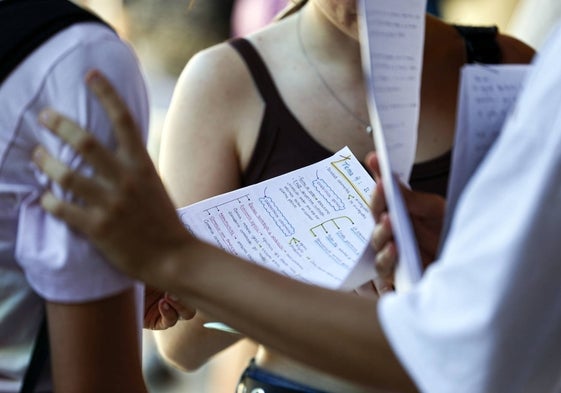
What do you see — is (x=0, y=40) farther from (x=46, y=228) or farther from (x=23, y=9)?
(x=46, y=228)

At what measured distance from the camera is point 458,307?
0.73m

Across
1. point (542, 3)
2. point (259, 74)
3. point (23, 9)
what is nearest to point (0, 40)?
point (23, 9)

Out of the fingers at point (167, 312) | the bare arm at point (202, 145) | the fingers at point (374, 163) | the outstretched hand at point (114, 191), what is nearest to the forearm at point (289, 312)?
the outstretched hand at point (114, 191)

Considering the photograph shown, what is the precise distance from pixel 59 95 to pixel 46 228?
0.12m

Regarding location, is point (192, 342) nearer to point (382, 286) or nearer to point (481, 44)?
point (382, 286)

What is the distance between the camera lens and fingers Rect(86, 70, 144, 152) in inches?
30.1

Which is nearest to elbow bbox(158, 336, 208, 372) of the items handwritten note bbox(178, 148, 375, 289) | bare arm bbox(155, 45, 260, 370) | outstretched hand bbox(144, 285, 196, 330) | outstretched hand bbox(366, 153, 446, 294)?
bare arm bbox(155, 45, 260, 370)

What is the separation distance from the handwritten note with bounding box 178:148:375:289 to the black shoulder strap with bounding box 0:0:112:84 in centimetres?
33

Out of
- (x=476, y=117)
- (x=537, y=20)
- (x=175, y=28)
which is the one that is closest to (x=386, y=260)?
(x=476, y=117)

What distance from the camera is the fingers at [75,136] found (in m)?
0.76

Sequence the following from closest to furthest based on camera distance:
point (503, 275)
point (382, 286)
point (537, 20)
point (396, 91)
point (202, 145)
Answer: point (503, 275) < point (396, 91) < point (382, 286) < point (202, 145) < point (537, 20)

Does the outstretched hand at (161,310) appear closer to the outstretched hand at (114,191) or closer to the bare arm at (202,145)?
the bare arm at (202,145)

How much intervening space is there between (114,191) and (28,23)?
184 millimetres

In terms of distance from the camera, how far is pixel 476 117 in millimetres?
805
